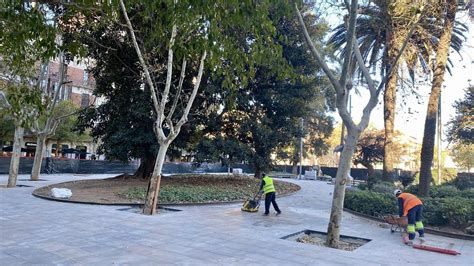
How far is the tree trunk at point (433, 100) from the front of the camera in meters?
16.2

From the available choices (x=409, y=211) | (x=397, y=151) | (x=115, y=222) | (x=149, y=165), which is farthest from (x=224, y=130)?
(x=397, y=151)

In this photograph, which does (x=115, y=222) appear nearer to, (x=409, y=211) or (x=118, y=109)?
(x=409, y=211)

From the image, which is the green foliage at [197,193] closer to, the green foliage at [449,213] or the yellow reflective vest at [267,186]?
the yellow reflective vest at [267,186]

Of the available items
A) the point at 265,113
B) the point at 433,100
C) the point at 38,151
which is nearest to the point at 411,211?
the point at 433,100

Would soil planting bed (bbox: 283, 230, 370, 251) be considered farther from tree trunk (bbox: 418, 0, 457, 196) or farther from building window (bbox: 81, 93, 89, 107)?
building window (bbox: 81, 93, 89, 107)

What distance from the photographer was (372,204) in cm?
1381

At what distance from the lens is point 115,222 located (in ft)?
36.1

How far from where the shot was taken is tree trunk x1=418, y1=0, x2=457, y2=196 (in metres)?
16.2

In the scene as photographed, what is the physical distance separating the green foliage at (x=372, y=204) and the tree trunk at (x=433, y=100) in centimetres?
266

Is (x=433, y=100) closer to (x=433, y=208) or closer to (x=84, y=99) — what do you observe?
(x=433, y=208)

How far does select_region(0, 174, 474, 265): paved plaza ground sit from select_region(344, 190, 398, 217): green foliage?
543 mm

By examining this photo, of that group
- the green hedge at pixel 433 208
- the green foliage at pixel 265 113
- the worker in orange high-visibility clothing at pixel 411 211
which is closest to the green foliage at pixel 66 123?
the green foliage at pixel 265 113

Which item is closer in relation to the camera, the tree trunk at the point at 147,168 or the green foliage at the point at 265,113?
the green foliage at the point at 265,113

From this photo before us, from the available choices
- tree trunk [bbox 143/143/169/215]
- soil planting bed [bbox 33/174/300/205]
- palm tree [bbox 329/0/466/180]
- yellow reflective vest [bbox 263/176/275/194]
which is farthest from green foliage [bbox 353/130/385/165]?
tree trunk [bbox 143/143/169/215]
